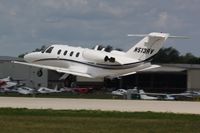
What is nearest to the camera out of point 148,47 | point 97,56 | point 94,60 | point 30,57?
point 97,56

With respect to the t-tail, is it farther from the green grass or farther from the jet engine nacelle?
the green grass

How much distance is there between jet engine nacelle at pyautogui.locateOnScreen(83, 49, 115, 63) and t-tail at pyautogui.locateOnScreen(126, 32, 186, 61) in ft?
9.78

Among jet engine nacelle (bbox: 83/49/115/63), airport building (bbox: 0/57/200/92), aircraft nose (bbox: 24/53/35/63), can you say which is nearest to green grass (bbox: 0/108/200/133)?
jet engine nacelle (bbox: 83/49/115/63)

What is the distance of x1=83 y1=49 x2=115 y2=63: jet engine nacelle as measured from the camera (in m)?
61.3

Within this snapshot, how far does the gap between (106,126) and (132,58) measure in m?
41.1

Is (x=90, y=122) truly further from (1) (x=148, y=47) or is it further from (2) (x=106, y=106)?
(1) (x=148, y=47)

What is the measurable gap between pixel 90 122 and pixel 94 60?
127 ft

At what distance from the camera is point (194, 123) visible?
24453 millimetres

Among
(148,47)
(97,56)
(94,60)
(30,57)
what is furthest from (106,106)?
(148,47)

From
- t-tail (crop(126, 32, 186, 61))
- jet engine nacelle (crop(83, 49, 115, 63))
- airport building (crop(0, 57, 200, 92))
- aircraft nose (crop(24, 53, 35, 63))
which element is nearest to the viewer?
jet engine nacelle (crop(83, 49, 115, 63))

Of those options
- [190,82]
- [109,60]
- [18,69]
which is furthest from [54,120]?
[18,69]

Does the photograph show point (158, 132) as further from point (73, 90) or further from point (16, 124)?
point (73, 90)

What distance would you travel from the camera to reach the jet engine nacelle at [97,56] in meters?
61.3

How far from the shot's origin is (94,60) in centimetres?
6241
